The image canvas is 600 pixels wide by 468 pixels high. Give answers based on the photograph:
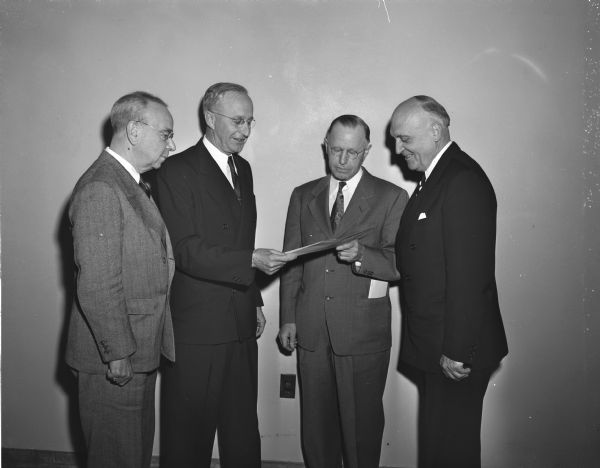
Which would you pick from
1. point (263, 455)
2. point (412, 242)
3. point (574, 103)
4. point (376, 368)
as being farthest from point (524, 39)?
point (263, 455)

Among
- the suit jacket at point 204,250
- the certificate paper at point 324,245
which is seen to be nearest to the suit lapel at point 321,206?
the certificate paper at point 324,245

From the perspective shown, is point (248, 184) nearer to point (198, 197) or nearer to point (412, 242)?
point (198, 197)

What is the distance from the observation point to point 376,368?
2678 millimetres

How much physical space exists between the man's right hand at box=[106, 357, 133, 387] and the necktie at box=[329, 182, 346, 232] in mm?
1215

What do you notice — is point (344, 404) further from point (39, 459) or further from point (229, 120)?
point (39, 459)

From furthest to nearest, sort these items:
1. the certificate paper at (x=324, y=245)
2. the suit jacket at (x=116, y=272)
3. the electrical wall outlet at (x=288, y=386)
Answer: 1. the electrical wall outlet at (x=288, y=386)
2. the certificate paper at (x=324, y=245)
3. the suit jacket at (x=116, y=272)

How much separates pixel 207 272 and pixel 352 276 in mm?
715

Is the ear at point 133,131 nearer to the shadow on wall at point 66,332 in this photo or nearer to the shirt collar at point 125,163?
the shirt collar at point 125,163

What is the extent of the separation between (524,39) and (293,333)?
2.01m

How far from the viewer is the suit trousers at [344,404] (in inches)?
104

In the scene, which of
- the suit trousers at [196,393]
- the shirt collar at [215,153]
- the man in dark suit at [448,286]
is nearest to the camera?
the man in dark suit at [448,286]

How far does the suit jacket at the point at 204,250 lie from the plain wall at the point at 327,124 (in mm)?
614

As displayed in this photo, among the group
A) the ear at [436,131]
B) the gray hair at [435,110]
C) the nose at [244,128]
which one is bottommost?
the ear at [436,131]

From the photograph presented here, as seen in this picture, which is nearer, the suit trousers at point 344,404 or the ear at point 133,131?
the ear at point 133,131
